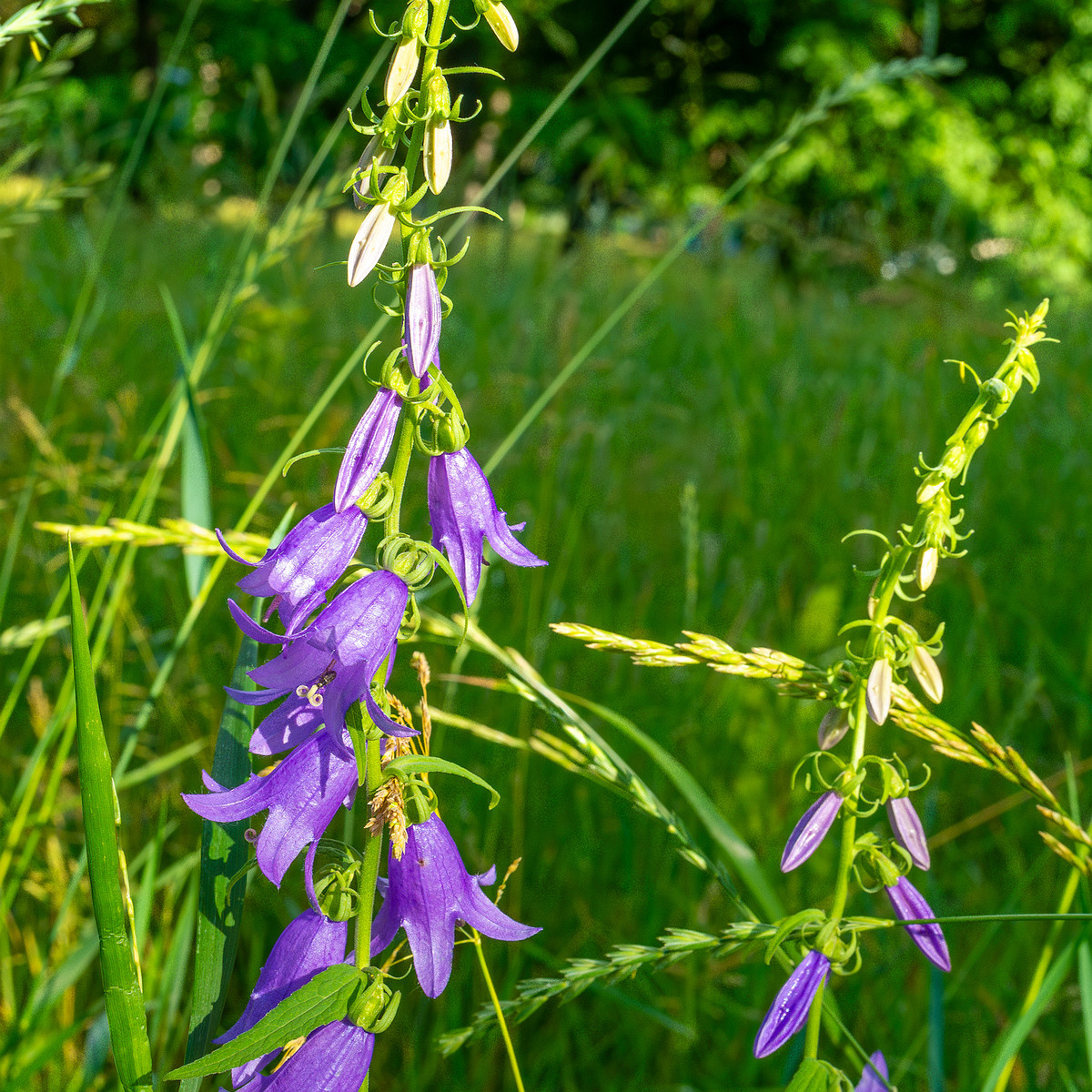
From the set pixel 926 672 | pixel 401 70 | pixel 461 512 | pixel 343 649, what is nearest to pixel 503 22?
pixel 401 70

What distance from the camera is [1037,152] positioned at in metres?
18.0

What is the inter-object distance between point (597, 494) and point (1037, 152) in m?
18.3

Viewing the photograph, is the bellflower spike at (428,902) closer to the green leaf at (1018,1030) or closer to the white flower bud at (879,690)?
the white flower bud at (879,690)

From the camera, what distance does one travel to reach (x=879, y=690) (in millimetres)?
750

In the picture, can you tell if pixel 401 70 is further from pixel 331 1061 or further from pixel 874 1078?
pixel 874 1078

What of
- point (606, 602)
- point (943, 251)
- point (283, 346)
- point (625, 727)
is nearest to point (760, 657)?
point (625, 727)

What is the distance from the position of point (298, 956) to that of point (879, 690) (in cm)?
46

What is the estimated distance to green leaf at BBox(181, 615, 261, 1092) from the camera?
72 centimetres

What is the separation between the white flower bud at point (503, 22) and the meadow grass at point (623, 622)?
783mm

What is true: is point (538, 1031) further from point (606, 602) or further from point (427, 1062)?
point (606, 602)

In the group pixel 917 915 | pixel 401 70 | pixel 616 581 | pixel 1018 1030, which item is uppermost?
pixel 401 70

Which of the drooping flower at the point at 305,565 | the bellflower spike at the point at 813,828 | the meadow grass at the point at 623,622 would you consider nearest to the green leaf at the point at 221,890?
the drooping flower at the point at 305,565

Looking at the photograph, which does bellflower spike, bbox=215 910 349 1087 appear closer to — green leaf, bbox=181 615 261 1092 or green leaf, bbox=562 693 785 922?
green leaf, bbox=181 615 261 1092

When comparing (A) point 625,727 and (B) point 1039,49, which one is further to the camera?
(B) point 1039,49
